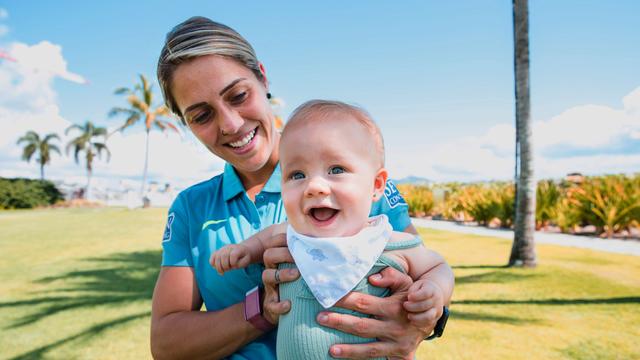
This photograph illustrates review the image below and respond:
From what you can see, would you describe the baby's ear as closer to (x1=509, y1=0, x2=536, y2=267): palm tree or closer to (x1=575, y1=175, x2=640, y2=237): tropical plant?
(x1=509, y1=0, x2=536, y2=267): palm tree

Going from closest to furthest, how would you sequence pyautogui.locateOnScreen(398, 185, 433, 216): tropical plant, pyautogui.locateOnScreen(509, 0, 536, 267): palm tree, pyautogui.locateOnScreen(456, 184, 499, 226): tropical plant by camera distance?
pyautogui.locateOnScreen(509, 0, 536, 267): palm tree → pyautogui.locateOnScreen(456, 184, 499, 226): tropical plant → pyautogui.locateOnScreen(398, 185, 433, 216): tropical plant

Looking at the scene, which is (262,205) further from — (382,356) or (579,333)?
(579,333)

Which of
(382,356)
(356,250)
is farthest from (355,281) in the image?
(382,356)

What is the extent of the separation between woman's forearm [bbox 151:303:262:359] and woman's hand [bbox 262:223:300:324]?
0.40 feet

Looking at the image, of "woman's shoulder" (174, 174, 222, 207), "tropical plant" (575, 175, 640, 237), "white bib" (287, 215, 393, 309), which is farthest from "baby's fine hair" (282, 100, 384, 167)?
"tropical plant" (575, 175, 640, 237)

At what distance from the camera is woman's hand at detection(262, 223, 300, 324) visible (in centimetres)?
164

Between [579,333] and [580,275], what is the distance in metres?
2.89

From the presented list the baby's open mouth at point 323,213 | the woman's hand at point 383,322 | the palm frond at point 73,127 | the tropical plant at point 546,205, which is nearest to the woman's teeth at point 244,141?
→ the baby's open mouth at point 323,213

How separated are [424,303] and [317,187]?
53 centimetres

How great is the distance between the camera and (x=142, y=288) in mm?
7441

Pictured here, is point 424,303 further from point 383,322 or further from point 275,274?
point 275,274

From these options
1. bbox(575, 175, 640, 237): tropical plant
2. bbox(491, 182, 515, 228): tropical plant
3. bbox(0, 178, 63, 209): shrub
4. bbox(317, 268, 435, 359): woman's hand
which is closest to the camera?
bbox(317, 268, 435, 359): woman's hand

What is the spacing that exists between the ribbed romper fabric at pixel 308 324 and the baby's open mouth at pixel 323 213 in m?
0.21

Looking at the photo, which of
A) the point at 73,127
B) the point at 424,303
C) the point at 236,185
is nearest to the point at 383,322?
the point at 424,303
